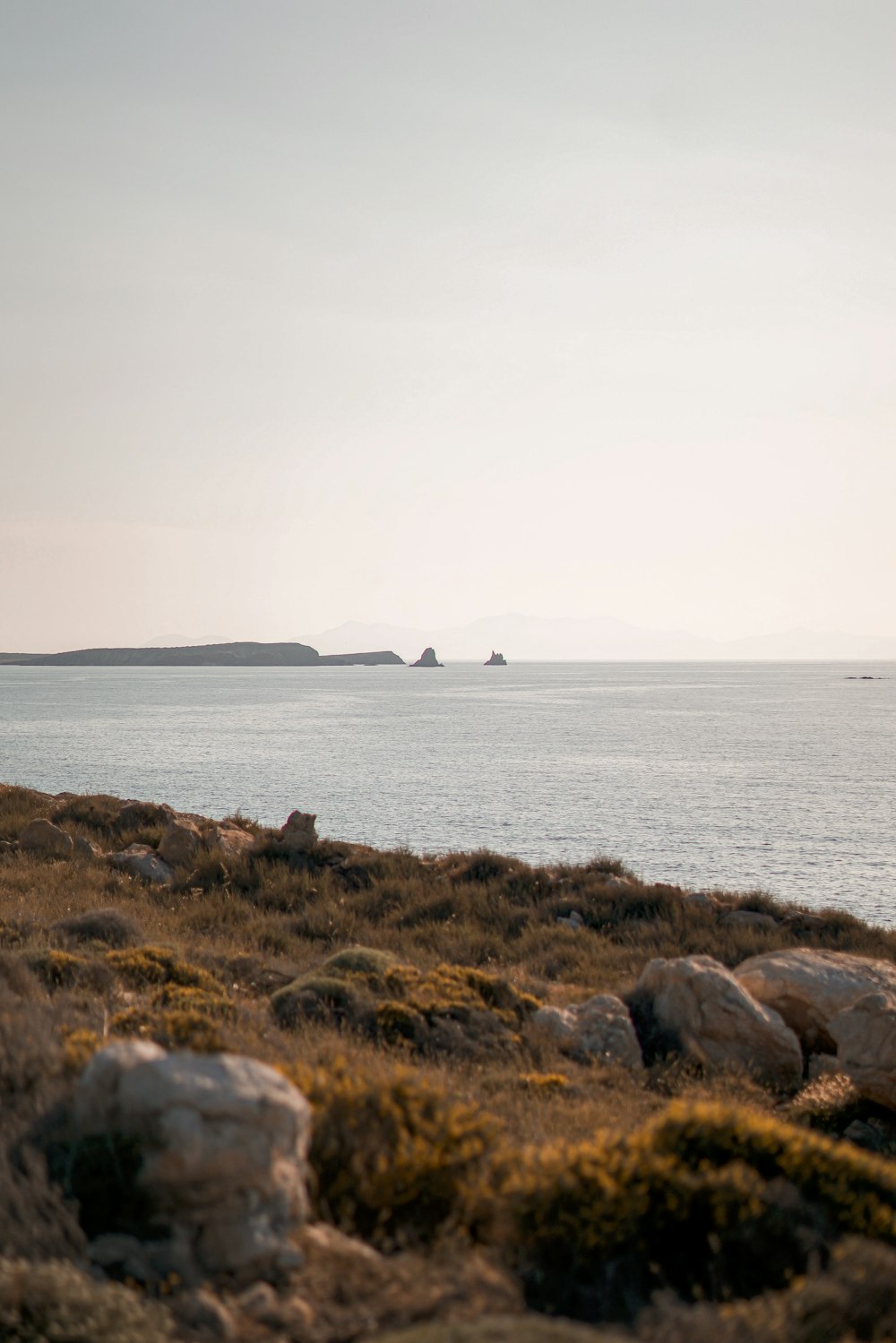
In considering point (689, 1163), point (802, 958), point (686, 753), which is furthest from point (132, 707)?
point (689, 1163)

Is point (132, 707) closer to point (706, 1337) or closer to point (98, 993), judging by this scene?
point (98, 993)

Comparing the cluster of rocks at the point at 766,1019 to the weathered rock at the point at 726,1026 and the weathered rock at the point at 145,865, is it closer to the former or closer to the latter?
the weathered rock at the point at 726,1026

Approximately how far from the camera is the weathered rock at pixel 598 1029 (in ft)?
33.3

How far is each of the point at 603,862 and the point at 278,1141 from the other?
17.0 meters

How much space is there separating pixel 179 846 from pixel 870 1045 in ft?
46.4

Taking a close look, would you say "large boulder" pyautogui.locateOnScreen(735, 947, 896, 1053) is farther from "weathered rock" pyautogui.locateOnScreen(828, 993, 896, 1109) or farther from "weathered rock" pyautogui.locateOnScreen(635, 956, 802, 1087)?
"weathered rock" pyautogui.locateOnScreen(828, 993, 896, 1109)

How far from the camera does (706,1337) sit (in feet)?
10.8

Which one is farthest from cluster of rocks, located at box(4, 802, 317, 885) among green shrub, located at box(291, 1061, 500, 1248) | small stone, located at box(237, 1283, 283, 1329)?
small stone, located at box(237, 1283, 283, 1329)

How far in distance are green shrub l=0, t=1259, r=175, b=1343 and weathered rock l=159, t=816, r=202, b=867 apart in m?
16.3

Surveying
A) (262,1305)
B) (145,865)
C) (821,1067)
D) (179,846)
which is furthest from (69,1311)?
(179,846)

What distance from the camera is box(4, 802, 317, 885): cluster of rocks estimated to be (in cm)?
1925

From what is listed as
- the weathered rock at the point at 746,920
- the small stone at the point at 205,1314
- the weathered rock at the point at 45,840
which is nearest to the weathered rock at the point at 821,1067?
the weathered rock at the point at 746,920

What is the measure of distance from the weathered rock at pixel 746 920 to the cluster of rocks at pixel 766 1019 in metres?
3.98

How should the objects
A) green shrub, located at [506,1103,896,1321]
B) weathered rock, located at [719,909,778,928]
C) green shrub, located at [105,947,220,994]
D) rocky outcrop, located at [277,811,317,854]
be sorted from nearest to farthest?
green shrub, located at [506,1103,896,1321] → green shrub, located at [105,947,220,994] → weathered rock, located at [719,909,778,928] → rocky outcrop, located at [277,811,317,854]
